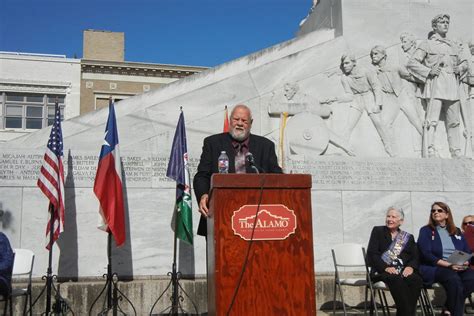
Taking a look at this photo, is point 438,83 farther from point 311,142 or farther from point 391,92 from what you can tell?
point 311,142

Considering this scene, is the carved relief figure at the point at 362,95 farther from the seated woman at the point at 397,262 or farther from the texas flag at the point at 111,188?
the texas flag at the point at 111,188

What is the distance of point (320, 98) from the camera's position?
32.4ft

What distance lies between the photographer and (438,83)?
10.3m

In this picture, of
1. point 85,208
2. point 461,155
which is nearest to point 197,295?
point 85,208

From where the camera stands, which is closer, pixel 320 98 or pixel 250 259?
pixel 250 259

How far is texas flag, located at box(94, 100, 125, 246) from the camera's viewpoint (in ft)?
23.5

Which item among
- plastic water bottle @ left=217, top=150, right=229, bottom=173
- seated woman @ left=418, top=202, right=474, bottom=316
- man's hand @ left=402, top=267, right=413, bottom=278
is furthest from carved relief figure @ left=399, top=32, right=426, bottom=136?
plastic water bottle @ left=217, top=150, right=229, bottom=173

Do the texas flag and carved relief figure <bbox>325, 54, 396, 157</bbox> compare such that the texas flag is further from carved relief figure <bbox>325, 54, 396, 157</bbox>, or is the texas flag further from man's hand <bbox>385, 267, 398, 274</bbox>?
carved relief figure <bbox>325, 54, 396, 157</bbox>

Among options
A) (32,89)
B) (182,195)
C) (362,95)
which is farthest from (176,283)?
(32,89)

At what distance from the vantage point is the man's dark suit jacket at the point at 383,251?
6.21 metres

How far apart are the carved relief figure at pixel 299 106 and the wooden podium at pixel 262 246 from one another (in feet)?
19.6

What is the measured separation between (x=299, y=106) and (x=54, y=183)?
14.6 ft

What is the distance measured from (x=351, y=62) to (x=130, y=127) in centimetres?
418

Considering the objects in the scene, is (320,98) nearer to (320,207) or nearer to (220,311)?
(320,207)
